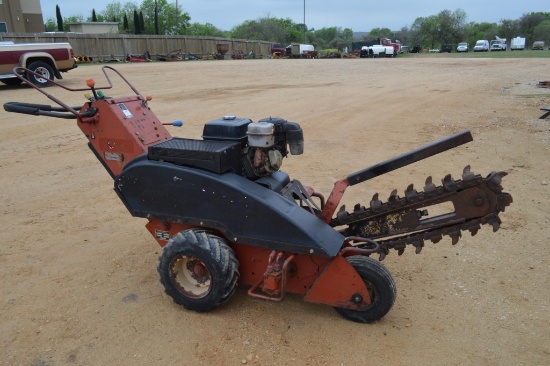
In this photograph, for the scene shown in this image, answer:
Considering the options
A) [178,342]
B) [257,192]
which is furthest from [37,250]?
[257,192]

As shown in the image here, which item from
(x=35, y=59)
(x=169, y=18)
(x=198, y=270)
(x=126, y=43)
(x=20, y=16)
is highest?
(x=169, y=18)

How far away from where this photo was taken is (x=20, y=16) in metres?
33.8

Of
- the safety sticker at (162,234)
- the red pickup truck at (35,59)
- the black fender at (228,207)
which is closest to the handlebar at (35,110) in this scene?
the black fender at (228,207)

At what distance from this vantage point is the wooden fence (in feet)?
88.2

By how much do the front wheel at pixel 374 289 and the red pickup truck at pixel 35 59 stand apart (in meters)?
13.2

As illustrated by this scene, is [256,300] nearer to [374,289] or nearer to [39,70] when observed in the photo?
[374,289]

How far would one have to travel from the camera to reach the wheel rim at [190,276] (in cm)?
318

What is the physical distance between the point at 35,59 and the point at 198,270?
14.1 meters

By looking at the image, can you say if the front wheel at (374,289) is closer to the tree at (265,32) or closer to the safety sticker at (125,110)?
the safety sticker at (125,110)

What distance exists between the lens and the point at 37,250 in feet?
13.9

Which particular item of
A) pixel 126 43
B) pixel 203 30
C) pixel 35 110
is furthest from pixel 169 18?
pixel 35 110

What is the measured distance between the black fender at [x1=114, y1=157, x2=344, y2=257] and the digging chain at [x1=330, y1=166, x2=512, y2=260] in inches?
12.4

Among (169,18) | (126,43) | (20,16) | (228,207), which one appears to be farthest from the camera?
(169,18)

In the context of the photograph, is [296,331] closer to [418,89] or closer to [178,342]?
[178,342]
